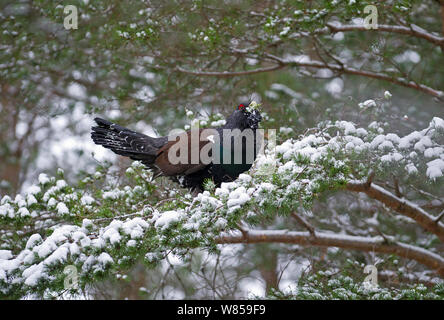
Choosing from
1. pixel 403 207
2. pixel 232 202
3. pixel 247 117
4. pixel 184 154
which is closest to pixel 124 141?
pixel 184 154

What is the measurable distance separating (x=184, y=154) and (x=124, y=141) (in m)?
0.47

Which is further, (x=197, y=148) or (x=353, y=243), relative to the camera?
(x=353, y=243)

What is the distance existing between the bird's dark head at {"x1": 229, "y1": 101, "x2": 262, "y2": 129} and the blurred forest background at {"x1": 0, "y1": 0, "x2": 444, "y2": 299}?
15.5 inches

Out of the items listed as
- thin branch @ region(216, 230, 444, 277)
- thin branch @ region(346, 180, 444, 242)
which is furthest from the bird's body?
thin branch @ region(346, 180, 444, 242)

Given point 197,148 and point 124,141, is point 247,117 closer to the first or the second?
point 197,148

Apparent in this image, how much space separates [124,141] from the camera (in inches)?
142

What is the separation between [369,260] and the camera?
182 inches

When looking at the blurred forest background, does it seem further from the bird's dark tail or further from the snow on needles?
the snow on needles

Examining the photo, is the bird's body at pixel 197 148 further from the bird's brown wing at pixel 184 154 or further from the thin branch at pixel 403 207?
the thin branch at pixel 403 207

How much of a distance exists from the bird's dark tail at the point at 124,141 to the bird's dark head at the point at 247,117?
0.69 m

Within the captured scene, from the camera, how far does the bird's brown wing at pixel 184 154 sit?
3.60 meters

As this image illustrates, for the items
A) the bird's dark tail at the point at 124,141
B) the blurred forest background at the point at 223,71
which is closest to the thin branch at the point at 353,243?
the blurred forest background at the point at 223,71

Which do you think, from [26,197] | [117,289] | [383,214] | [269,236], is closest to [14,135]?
[117,289]

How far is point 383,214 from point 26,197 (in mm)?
3564
